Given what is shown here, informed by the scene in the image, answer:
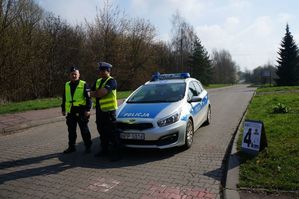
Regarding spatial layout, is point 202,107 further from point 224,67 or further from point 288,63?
point 224,67

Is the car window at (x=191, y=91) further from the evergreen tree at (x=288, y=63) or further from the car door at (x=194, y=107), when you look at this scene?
the evergreen tree at (x=288, y=63)

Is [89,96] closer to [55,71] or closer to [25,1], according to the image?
[25,1]

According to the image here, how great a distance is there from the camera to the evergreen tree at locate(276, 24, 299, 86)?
153 ft

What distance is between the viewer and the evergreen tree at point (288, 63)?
46625mm

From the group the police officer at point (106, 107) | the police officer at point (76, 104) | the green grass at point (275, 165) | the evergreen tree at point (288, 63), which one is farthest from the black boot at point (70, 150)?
the evergreen tree at point (288, 63)

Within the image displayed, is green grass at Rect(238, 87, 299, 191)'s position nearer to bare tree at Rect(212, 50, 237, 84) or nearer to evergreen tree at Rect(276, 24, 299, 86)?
evergreen tree at Rect(276, 24, 299, 86)

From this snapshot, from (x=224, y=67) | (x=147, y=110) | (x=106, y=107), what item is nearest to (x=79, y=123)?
(x=106, y=107)

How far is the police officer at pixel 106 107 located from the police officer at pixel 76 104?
1.35 ft

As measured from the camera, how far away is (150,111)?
694 cm

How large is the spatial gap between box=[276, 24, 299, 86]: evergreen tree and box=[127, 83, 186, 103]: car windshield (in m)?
42.7

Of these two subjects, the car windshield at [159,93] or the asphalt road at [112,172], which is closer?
the asphalt road at [112,172]

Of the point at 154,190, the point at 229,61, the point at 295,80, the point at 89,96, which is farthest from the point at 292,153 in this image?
the point at 229,61

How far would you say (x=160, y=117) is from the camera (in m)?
6.71

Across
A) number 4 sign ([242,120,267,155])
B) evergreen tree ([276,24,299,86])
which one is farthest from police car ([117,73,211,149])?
evergreen tree ([276,24,299,86])
